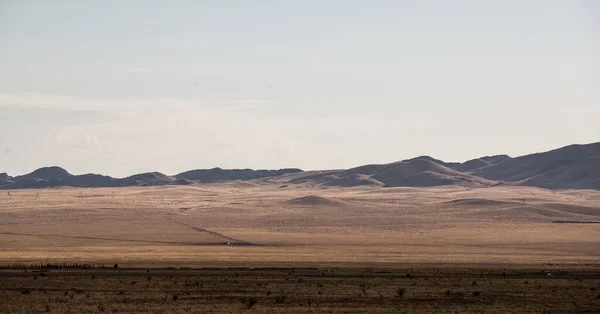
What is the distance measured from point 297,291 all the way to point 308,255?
115 feet

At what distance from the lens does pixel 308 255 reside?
77.3m

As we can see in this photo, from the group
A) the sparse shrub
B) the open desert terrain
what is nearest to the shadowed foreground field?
the sparse shrub

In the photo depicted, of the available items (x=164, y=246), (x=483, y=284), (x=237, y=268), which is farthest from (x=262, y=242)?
(x=483, y=284)

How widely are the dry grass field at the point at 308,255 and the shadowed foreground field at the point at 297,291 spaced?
3.1 inches

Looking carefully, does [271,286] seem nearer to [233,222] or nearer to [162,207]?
[233,222]

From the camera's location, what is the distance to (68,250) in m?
84.6

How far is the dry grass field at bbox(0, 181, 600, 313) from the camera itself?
3881cm

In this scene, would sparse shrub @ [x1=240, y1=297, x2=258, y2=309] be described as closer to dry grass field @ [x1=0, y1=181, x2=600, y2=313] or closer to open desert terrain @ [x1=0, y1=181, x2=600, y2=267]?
dry grass field @ [x1=0, y1=181, x2=600, y2=313]

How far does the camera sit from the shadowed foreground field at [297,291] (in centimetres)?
3647

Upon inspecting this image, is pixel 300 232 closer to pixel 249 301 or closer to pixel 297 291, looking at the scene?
pixel 297 291

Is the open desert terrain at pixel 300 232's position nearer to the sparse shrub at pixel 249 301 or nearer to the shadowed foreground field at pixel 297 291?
the shadowed foreground field at pixel 297 291

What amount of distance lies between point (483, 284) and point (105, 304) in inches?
748

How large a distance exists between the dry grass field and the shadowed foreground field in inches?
3.1

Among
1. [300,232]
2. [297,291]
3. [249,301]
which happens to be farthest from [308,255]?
[249,301]
